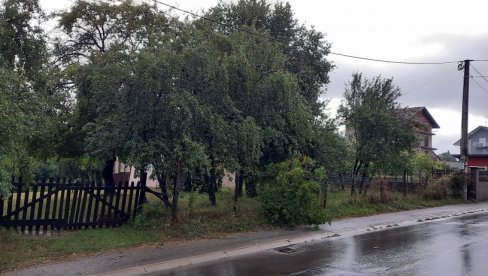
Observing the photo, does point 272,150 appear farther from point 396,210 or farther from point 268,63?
point 396,210

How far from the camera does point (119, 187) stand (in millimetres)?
12656

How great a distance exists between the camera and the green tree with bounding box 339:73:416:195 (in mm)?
20703

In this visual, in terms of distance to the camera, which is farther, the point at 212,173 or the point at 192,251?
the point at 212,173

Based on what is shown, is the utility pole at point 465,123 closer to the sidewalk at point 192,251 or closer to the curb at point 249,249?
the curb at point 249,249

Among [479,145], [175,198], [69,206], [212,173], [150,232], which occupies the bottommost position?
[150,232]

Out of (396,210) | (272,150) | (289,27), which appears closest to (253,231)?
(272,150)

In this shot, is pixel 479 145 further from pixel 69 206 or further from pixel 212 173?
pixel 69 206

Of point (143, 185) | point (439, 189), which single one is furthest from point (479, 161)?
point (143, 185)

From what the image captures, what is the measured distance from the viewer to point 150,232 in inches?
484

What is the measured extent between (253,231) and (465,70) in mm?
20007

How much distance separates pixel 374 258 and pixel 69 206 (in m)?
7.54

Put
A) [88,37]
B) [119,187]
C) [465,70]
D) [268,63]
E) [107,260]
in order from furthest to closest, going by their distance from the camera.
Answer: [465,70] → [88,37] → [268,63] → [119,187] → [107,260]

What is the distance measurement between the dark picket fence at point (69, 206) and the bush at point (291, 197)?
382cm

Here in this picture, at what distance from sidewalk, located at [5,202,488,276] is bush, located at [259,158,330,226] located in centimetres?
44
